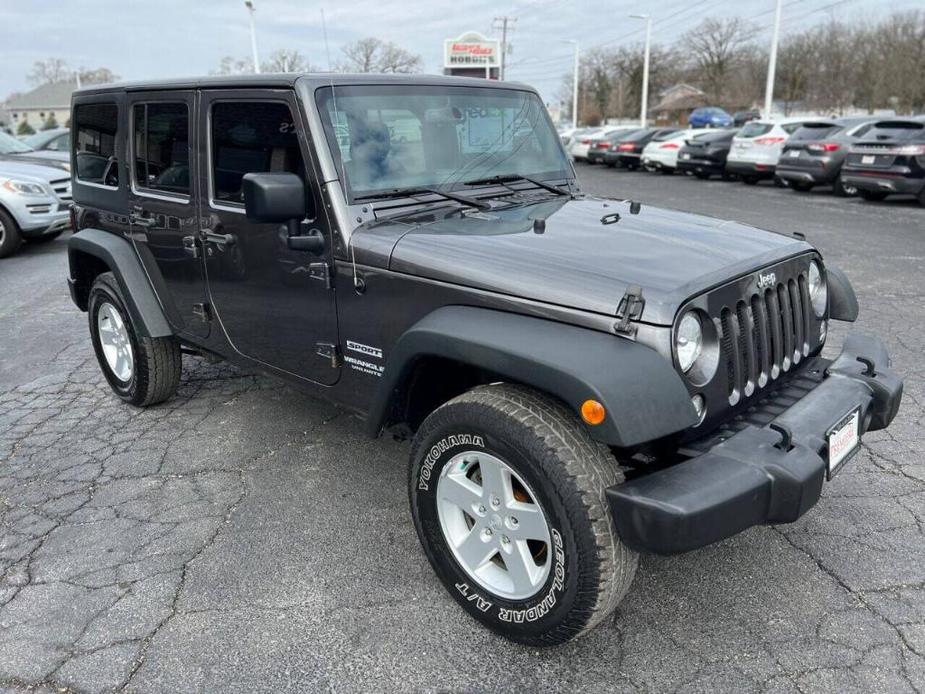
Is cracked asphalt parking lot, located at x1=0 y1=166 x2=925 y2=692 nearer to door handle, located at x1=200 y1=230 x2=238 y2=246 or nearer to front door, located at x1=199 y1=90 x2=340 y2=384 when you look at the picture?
front door, located at x1=199 y1=90 x2=340 y2=384

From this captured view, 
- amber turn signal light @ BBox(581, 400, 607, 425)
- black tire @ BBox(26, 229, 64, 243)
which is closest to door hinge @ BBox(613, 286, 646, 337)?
amber turn signal light @ BBox(581, 400, 607, 425)

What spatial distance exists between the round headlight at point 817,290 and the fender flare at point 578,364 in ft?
4.01

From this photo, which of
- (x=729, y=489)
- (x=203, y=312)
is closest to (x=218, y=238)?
(x=203, y=312)

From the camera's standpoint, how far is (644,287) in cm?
230

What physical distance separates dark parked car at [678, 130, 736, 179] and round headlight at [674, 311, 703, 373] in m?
18.4

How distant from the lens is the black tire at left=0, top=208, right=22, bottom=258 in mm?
9984

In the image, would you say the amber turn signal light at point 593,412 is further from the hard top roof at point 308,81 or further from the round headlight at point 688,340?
the hard top roof at point 308,81

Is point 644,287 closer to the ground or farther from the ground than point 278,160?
closer to the ground

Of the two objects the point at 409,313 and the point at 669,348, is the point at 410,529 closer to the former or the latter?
the point at 409,313

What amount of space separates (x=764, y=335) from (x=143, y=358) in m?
3.41

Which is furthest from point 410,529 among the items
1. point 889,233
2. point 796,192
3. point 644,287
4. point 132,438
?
point 796,192

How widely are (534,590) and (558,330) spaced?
84 centimetres

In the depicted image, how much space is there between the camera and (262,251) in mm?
3332

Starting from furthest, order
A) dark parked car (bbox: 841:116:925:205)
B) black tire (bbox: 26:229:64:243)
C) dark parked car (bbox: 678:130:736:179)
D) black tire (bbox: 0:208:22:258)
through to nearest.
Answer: dark parked car (bbox: 678:130:736:179), dark parked car (bbox: 841:116:925:205), black tire (bbox: 26:229:64:243), black tire (bbox: 0:208:22:258)
